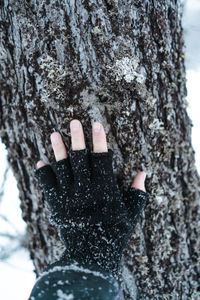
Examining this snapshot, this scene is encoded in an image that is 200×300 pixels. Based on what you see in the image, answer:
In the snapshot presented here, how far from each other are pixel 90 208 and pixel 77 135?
0.32 meters

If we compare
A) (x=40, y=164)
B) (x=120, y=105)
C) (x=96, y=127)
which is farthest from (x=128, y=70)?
(x=40, y=164)

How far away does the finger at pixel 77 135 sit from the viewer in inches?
41.5

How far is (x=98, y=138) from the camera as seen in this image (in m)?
1.05

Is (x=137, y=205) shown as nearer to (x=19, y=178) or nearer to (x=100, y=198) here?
(x=100, y=198)

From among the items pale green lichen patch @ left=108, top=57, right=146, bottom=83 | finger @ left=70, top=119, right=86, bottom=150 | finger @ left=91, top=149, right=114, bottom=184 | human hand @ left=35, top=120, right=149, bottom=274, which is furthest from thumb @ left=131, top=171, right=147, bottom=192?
pale green lichen patch @ left=108, top=57, right=146, bottom=83

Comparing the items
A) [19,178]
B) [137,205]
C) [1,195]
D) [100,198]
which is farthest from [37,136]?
[1,195]

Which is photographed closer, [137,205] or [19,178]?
[137,205]

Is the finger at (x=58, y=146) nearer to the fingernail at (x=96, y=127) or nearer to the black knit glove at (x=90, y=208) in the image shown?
the black knit glove at (x=90, y=208)

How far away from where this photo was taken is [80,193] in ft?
3.61

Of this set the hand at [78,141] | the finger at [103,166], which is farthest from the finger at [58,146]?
the finger at [103,166]

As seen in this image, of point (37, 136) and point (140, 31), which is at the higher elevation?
point (140, 31)

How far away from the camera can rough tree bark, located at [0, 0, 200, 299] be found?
102cm

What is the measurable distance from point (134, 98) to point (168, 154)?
32cm

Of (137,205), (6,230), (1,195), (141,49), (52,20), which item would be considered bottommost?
(6,230)
